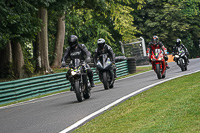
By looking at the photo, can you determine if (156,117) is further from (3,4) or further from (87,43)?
(87,43)

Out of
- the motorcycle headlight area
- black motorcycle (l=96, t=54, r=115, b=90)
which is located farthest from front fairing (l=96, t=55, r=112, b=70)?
the motorcycle headlight area

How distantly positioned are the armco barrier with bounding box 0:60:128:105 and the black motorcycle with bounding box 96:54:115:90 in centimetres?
439

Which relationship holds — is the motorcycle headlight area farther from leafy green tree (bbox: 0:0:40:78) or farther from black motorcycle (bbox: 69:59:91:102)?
leafy green tree (bbox: 0:0:40:78)

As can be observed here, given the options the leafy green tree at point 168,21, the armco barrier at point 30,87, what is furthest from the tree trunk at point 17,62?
the leafy green tree at point 168,21

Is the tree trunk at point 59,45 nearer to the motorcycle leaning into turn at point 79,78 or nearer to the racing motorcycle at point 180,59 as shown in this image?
the racing motorcycle at point 180,59

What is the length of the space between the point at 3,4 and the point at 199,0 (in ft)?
149

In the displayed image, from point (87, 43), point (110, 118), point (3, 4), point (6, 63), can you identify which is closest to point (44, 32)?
point (6, 63)

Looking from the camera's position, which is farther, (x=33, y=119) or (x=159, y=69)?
(x=159, y=69)

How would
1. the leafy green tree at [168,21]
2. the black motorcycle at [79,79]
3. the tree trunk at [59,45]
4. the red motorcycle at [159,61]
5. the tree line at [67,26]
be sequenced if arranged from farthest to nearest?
the leafy green tree at [168,21], the tree trunk at [59,45], the tree line at [67,26], the red motorcycle at [159,61], the black motorcycle at [79,79]

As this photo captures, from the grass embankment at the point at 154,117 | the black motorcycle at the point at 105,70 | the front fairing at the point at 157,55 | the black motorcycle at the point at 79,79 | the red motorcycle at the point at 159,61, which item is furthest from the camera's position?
the front fairing at the point at 157,55

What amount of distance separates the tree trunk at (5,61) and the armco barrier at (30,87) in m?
4.35

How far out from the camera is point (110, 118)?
7719 millimetres

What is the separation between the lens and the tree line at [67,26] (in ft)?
65.3

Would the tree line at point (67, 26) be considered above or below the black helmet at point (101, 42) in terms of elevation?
above
